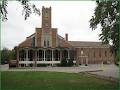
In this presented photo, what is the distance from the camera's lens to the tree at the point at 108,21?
24156 millimetres

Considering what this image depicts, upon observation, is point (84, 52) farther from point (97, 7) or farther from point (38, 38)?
point (97, 7)

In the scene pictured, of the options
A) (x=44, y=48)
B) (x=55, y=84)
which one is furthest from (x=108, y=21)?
(x=44, y=48)

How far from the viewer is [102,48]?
279 ft

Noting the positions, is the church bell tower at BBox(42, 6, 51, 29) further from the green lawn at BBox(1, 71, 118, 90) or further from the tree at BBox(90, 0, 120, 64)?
the tree at BBox(90, 0, 120, 64)

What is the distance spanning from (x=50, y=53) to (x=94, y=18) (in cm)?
4725

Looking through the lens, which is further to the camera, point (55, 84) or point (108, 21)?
point (108, 21)

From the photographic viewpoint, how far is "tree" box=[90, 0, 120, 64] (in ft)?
79.3

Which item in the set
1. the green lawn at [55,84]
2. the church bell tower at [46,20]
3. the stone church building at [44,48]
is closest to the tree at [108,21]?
the green lawn at [55,84]

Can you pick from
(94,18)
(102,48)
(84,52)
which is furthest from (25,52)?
(94,18)

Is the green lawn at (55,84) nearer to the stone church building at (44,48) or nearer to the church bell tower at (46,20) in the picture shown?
the stone church building at (44,48)

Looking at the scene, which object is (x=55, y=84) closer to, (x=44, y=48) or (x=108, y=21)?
(x=108, y=21)

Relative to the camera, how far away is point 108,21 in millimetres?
25781

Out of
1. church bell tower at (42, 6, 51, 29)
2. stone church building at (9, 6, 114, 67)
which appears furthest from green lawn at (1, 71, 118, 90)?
church bell tower at (42, 6, 51, 29)

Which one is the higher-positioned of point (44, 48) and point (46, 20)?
point (46, 20)
